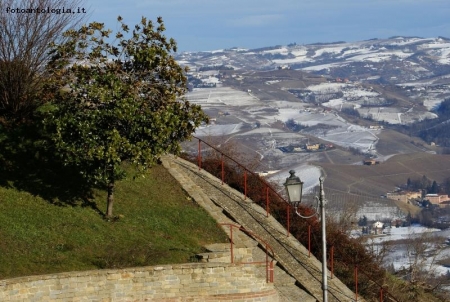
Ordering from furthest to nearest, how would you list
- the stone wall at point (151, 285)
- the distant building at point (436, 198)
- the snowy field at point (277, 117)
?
the snowy field at point (277, 117) → the distant building at point (436, 198) → the stone wall at point (151, 285)

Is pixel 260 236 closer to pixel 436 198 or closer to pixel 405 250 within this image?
pixel 405 250

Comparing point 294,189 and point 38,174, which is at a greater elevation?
point 294,189

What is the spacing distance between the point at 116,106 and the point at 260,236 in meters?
6.00

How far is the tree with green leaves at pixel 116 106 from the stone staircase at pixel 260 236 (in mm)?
2975

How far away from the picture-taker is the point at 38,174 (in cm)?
2477

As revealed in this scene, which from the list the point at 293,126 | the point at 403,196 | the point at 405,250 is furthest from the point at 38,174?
the point at 293,126

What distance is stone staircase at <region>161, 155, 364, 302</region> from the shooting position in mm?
23094

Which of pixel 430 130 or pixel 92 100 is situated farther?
pixel 430 130

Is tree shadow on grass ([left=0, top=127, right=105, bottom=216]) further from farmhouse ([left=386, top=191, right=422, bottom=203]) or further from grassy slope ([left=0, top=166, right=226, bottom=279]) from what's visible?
farmhouse ([left=386, top=191, right=422, bottom=203])

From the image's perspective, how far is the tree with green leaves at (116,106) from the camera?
22.2 m

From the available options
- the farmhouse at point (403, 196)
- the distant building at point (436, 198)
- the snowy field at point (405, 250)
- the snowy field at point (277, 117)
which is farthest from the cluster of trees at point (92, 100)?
the snowy field at point (277, 117)

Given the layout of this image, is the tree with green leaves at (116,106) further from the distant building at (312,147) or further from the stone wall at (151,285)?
the distant building at (312,147)

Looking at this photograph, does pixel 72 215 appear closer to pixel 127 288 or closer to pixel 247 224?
pixel 127 288

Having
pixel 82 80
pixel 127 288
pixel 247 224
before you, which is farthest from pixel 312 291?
pixel 82 80
